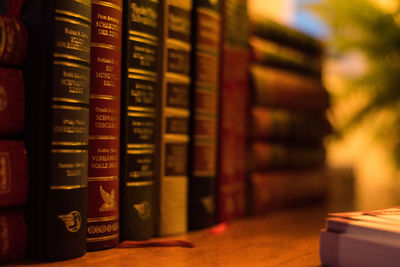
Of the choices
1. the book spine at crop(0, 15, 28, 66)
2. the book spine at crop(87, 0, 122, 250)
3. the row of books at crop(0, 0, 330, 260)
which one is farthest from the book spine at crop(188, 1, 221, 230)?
the book spine at crop(0, 15, 28, 66)

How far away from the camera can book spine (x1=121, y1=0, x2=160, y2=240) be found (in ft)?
1.89

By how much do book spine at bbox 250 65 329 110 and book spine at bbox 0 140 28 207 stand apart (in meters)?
0.47

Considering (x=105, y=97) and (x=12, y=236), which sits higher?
(x=105, y=97)

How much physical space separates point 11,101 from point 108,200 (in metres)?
0.16

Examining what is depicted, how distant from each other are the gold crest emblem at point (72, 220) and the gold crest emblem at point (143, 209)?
0.09 meters

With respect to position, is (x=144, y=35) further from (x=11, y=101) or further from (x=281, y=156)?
(x=281, y=156)

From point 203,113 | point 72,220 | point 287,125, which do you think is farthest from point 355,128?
point 72,220

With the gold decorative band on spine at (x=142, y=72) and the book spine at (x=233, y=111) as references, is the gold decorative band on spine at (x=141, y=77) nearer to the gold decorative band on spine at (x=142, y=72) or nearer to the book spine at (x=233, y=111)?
the gold decorative band on spine at (x=142, y=72)

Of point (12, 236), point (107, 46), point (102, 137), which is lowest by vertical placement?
point (12, 236)

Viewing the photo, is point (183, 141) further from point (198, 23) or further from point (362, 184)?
point (362, 184)

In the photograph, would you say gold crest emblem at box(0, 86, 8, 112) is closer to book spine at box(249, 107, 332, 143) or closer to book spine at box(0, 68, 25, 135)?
book spine at box(0, 68, 25, 135)

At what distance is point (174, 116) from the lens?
641mm

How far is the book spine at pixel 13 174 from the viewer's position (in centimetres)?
47

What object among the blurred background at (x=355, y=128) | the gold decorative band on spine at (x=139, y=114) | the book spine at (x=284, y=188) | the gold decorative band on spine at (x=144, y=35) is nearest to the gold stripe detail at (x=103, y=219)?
the gold decorative band on spine at (x=139, y=114)
